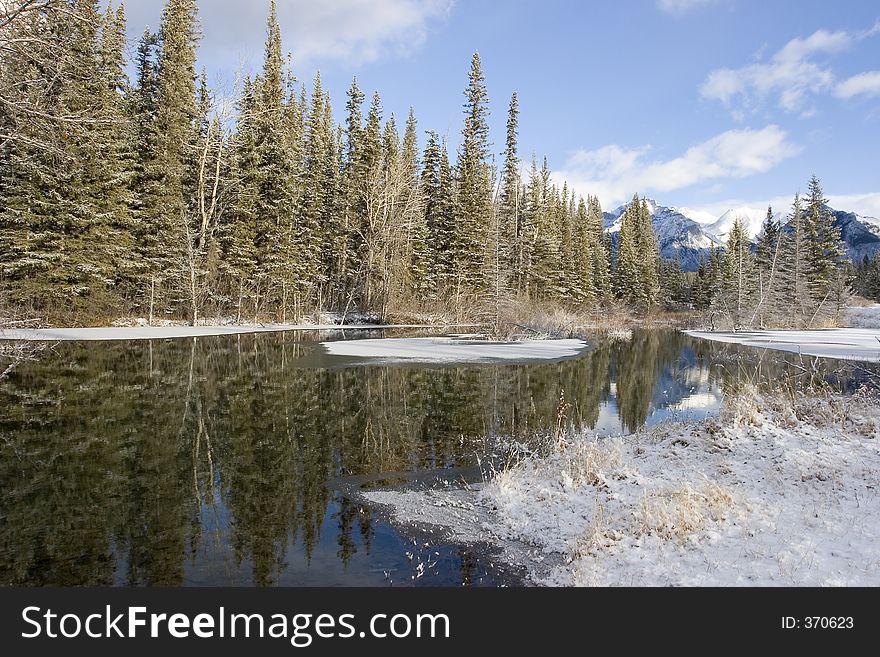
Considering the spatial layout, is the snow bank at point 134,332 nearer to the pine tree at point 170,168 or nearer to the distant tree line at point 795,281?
the pine tree at point 170,168

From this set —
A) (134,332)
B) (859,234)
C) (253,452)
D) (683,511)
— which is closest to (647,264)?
(134,332)

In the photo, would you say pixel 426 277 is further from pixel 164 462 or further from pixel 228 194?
pixel 164 462

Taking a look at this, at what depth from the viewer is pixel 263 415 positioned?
414 inches

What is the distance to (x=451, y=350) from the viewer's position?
22.7m

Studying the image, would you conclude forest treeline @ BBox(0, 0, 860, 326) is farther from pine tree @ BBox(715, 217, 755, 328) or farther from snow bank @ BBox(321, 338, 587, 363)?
snow bank @ BBox(321, 338, 587, 363)

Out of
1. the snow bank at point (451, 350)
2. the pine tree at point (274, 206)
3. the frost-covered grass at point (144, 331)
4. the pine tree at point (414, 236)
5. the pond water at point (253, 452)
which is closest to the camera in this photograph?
the pond water at point (253, 452)

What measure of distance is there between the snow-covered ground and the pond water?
68cm

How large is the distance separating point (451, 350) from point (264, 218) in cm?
2066

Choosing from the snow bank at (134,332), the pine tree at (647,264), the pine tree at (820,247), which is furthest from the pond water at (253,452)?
the pine tree at (647,264)

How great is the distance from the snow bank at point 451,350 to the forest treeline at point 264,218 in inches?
190

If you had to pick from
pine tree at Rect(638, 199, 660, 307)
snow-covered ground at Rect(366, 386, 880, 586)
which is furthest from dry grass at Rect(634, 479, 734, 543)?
pine tree at Rect(638, 199, 660, 307)

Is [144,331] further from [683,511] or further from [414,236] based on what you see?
[683,511]

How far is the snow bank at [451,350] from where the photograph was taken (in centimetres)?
2016

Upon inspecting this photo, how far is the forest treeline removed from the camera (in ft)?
86.3
